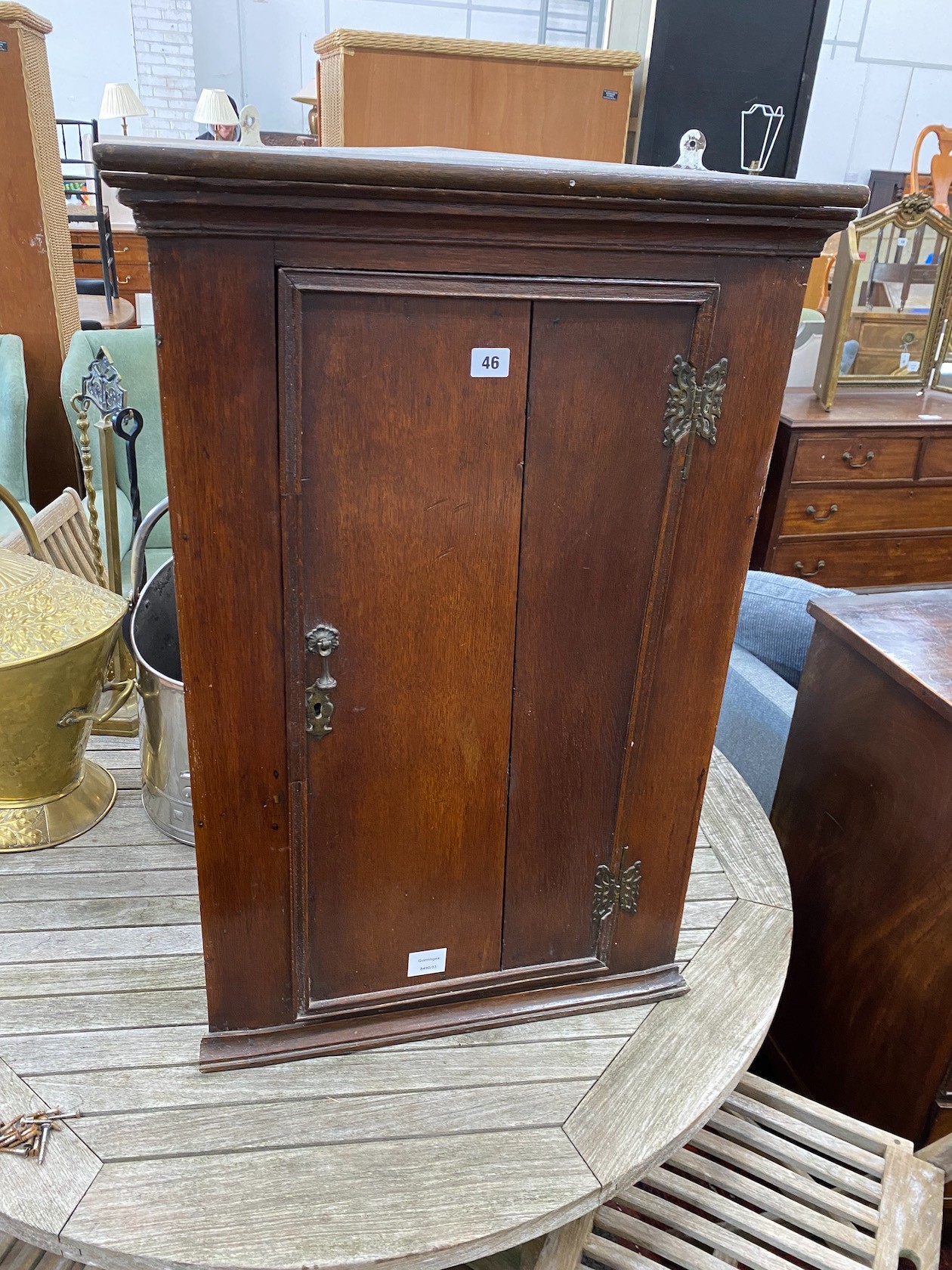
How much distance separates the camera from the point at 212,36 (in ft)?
23.9

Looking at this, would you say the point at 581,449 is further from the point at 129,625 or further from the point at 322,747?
the point at 129,625

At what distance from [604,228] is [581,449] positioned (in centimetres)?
19

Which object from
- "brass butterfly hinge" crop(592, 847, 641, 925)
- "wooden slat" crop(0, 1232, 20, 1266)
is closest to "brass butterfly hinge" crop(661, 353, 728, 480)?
"brass butterfly hinge" crop(592, 847, 641, 925)

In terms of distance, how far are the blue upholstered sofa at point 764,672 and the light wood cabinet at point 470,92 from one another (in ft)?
3.57

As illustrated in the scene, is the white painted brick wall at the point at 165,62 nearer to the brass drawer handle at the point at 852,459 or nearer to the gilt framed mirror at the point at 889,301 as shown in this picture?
the gilt framed mirror at the point at 889,301

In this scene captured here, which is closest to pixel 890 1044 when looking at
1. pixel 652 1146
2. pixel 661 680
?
pixel 652 1146

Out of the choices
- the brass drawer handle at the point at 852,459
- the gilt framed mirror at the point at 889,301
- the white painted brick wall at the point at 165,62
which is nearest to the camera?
the gilt framed mirror at the point at 889,301

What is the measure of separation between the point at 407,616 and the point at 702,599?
0.31m

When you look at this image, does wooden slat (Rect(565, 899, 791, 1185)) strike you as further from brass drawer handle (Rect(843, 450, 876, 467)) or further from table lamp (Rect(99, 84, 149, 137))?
table lamp (Rect(99, 84, 149, 137))

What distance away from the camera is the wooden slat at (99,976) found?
1.10m

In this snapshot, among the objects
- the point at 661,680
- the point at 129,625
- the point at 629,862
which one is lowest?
the point at 629,862

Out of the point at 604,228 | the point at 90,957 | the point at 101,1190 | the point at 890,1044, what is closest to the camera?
the point at 604,228

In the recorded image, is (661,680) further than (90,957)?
No

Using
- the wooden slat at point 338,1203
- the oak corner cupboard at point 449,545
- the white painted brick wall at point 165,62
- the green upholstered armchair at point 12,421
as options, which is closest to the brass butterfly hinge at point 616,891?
the oak corner cupboard at point 449,545
